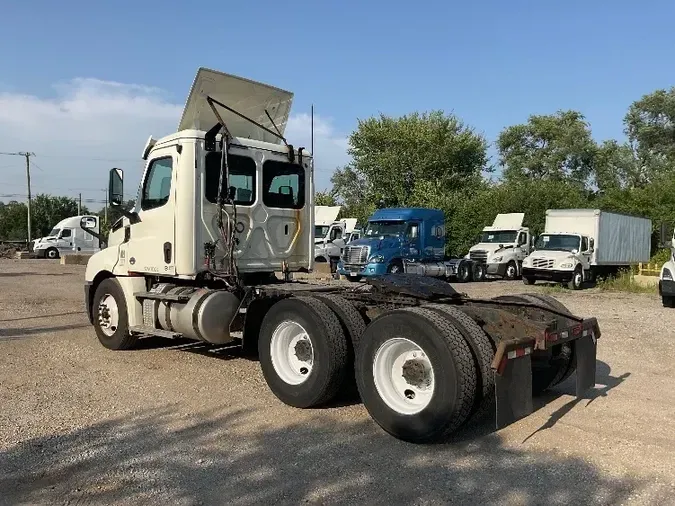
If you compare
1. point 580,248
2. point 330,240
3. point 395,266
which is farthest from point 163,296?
point 330,240

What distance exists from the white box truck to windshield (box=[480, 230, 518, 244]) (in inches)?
107

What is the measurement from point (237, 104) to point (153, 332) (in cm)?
315

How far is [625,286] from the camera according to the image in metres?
21.8

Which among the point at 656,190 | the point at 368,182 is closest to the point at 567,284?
the point at 656,190

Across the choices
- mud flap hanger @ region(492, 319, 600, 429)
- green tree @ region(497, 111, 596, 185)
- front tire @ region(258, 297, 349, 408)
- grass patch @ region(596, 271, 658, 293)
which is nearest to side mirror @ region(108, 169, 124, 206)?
front tire @ region(258, 297, 349, 408)

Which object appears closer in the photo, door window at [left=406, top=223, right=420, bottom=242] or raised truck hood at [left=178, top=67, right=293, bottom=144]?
raised truck hood at [left=178, top=67, right=293, bottom=144]

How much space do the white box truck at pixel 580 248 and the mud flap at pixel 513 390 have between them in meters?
19.0

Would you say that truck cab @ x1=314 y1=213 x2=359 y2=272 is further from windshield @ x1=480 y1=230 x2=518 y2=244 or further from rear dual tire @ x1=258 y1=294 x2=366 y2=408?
rear dual tire @ x1=258 y1=294 x2=366 y2=408

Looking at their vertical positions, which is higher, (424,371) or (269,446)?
(424,371)

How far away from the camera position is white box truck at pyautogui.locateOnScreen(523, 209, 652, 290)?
23219 mm

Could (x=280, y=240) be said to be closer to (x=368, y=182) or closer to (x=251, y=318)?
(x=251, y=318)

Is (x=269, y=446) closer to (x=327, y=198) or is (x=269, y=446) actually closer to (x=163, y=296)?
(x=163, y=296)

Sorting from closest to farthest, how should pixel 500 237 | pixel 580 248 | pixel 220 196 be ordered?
pixel 220 196 → pixel 580 248 → pixel 500 237

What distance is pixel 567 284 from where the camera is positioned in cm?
2367
